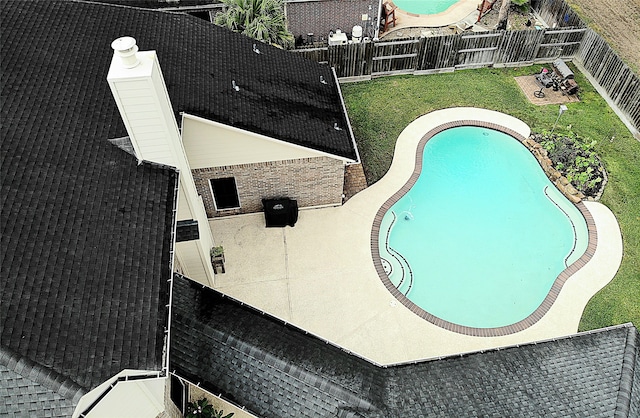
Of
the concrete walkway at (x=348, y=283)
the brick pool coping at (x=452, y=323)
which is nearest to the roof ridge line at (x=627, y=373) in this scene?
the concrete walkway at (x=348, y=283)

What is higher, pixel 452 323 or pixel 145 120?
pixel 145 120

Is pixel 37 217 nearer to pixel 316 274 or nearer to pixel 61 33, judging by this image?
pixel 61 33

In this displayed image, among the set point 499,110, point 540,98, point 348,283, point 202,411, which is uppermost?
point 540,98

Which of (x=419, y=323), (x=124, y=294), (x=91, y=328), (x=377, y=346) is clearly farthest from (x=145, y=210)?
(x=419, y=323)

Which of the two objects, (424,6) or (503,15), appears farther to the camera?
(424,6)

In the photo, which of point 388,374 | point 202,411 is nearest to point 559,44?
point 388,374

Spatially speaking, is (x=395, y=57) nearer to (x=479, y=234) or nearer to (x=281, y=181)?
(x=479, y=234)
